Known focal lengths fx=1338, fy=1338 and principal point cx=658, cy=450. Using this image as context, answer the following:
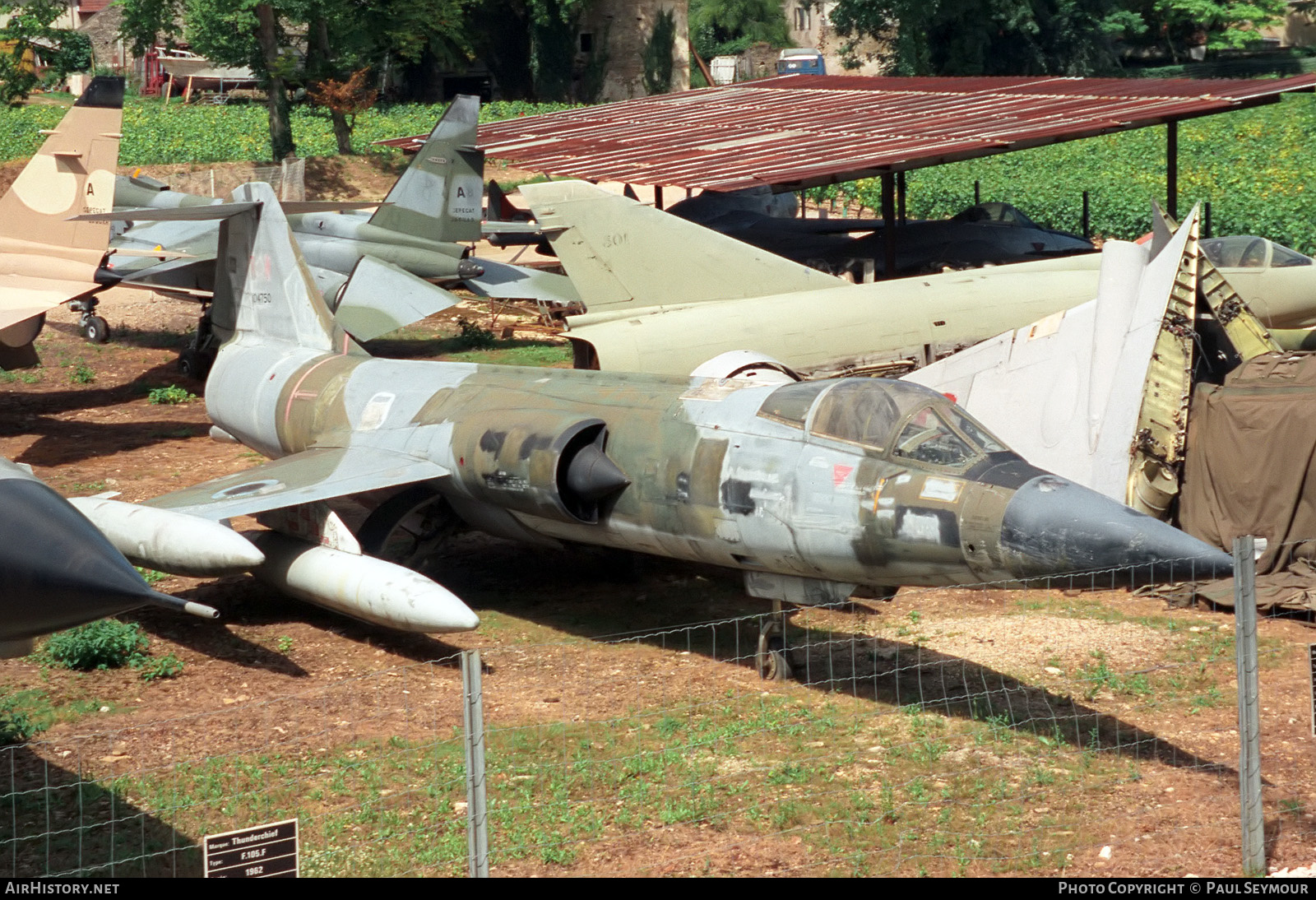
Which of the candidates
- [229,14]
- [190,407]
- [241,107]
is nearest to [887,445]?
[190,407]

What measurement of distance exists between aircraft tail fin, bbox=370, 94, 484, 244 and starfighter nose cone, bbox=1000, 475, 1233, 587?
53.5 ft

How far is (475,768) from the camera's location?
6.20 m

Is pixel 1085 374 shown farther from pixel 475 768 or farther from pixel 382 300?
pixel 382 300

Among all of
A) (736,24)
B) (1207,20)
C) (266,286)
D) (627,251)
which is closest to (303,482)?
(266,286)

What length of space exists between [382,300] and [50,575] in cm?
1651

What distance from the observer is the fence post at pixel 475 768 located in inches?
244

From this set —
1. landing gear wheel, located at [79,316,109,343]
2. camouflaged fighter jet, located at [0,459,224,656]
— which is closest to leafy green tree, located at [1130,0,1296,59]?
landing gear wheel, located at [79,316,109,343]

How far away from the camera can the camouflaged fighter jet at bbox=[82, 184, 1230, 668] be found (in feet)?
29.6

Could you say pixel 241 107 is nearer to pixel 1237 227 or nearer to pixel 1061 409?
pixel 1237 227

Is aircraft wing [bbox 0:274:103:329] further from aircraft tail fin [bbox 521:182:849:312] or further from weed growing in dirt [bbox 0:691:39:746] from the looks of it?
weed growing in dirt [bbox 0:691:39:746]

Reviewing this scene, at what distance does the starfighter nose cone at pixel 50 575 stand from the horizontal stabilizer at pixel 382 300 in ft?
49.7

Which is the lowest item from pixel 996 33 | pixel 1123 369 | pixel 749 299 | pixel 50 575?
pixel 1123 369

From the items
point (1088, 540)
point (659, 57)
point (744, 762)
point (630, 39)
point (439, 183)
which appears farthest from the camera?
point (630, 39)

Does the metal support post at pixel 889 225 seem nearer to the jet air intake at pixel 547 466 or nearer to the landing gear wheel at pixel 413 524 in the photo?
the landing gear wheel at pixel 413 524
